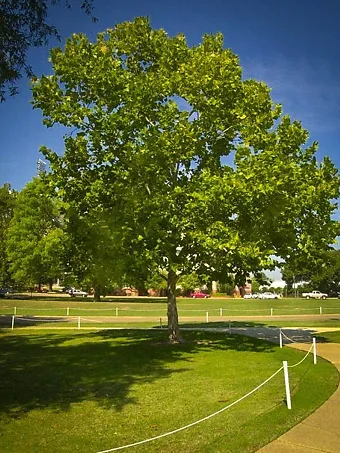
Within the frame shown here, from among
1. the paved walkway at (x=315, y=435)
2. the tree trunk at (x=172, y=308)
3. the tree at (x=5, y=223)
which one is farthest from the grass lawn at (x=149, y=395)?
the tree at (x=5, y=223)

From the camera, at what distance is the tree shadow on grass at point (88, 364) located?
11.2m

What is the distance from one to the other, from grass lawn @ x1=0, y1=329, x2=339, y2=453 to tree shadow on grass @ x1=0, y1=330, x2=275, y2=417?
3 centimetres

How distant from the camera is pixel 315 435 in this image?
312 inches

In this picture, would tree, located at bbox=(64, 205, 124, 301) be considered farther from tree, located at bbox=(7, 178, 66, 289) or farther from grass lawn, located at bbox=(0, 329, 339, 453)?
tree, located at bbox=(7, 178, 66, 289)

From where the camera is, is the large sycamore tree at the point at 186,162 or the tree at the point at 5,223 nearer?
the large sycamore tree at the point at 186,162

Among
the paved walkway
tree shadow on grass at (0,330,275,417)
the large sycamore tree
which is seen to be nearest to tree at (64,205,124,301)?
the large sycamore tree

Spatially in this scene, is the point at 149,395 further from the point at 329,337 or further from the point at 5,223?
the point at 5,223

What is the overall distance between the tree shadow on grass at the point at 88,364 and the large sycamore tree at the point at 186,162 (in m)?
2.78

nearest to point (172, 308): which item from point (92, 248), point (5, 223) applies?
point (92, 248)

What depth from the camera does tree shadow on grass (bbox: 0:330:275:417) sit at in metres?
11.2

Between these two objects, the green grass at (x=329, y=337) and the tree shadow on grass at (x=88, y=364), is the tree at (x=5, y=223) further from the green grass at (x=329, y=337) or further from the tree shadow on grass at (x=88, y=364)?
the green grass at (x=329, y=337)

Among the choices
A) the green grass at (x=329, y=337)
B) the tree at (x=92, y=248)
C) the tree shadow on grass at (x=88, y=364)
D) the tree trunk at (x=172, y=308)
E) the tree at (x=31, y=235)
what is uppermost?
the tree at (x=31, y=235)

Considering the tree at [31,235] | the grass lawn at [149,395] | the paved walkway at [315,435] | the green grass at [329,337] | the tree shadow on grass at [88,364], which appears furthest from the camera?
the tree at [31,235]

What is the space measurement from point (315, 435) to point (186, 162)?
13.2 m
